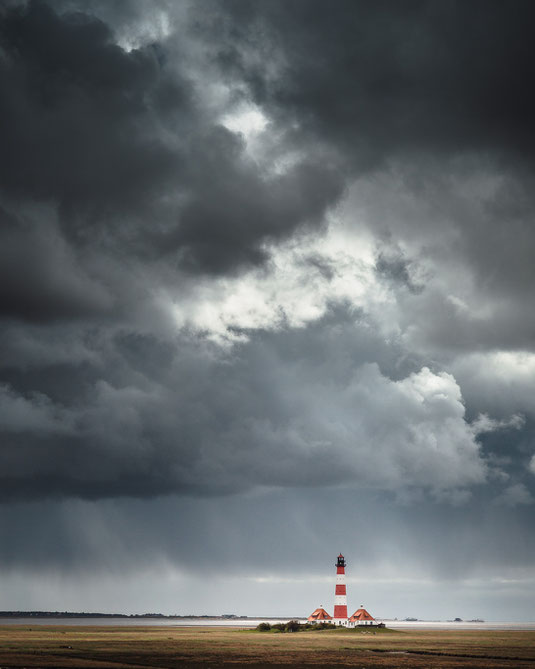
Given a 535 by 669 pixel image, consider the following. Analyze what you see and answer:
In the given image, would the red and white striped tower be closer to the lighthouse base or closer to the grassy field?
the lighthouse base

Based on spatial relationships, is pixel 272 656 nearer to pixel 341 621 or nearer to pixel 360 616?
pixel 341 621

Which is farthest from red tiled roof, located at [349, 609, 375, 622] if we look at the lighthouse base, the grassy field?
the grassy field

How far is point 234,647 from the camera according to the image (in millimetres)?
105812

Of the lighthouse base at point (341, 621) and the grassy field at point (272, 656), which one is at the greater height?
the lighthouse base at point (341, 621)

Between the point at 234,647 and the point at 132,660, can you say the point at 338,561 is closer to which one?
the point at 234,647

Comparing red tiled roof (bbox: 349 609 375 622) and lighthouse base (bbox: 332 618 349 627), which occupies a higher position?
red tiled roof (bbox: 349 609 375 622)

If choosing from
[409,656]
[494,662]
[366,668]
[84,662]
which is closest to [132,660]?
[84,662]

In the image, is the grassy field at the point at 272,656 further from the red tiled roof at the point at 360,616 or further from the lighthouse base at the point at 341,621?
the red tiled roof at the point at 360,616

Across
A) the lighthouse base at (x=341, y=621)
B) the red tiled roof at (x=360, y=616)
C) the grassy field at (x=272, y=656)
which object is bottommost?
the grassy field at (x=272, y=656)

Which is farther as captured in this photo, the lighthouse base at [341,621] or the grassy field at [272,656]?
the lighthouse base at [341,621]

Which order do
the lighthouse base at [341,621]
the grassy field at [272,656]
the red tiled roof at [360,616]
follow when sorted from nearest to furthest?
the grassy field at [272,656], the lighthouse base at [341,621], the red tiled roof at [360,616]

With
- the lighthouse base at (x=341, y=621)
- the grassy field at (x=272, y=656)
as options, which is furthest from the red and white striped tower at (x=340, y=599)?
the grassy field at (x=272, y=656)

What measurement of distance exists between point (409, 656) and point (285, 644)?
85.9ft

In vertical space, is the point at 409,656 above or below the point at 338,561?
below
